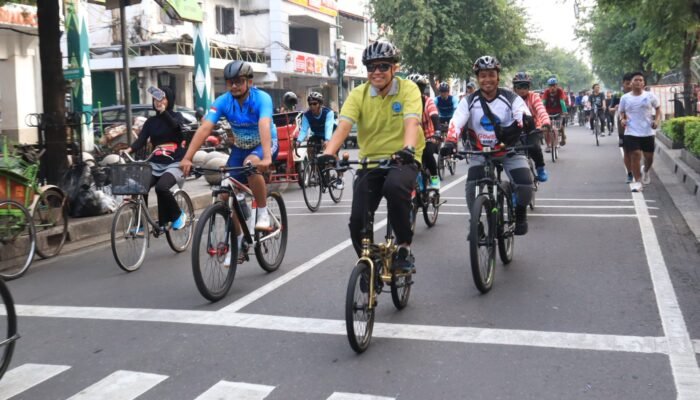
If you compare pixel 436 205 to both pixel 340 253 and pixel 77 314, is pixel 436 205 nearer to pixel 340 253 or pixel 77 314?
pixel 340 253

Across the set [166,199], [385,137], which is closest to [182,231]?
[166,199]

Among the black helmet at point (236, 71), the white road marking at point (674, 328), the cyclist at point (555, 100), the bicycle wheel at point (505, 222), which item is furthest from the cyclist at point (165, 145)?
the cyclist at point (555, 100)

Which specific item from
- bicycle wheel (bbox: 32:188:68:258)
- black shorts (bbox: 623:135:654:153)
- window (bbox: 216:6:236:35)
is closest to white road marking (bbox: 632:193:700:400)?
black shorts (bbox: 623:135:654:153)

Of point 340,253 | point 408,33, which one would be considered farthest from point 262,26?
point 340,253

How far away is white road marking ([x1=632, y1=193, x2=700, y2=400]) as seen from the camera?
4.08m

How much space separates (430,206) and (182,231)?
3158 mm

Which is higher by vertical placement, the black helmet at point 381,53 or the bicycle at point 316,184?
the black helmet at point 381,53

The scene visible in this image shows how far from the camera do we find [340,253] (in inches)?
320

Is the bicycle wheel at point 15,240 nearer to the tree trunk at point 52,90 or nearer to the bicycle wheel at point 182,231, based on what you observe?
the bicycle wheel at point 182,231

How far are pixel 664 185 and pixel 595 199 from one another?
6.96ft

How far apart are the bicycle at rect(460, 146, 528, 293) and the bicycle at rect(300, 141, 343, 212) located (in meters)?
4.95

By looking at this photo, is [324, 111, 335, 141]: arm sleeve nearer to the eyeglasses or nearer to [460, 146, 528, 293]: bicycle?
[460, 146, 528, 293]: bicycle

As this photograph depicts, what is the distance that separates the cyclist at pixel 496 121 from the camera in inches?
267

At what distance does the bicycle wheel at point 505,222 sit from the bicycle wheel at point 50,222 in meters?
4.97
